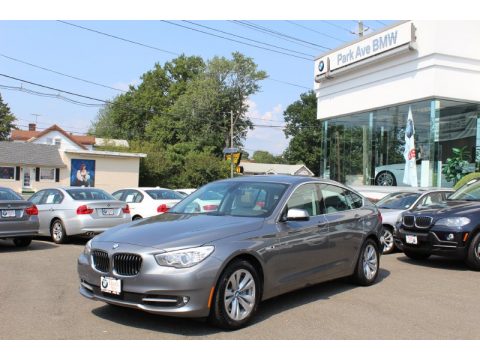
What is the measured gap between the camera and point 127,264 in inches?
201

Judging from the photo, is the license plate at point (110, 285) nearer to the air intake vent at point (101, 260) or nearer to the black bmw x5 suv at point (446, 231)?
the air intake vent at point (101, 260)

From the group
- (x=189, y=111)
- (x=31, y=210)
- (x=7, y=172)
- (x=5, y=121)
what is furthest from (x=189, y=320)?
(x=5, y=121)

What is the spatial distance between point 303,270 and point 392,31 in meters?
18.5

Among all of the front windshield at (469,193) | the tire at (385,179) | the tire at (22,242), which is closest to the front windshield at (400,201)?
the front windshield at (469,193)

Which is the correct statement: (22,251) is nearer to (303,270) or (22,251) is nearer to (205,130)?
(303,270)

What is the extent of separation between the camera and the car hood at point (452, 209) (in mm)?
9219

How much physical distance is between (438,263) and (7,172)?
116 feet

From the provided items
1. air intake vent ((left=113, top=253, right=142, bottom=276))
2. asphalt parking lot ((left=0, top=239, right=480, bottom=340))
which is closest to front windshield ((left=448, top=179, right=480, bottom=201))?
asphalt parking lot ((left=0, top=239, right=480, bottom=340))

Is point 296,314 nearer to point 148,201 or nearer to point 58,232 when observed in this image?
point 58,232

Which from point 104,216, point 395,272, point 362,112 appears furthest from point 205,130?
point 395,272

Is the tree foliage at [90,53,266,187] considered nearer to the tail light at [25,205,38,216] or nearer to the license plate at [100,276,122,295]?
the tail light at [25,205,38,216]

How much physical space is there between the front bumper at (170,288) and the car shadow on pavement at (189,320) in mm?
317

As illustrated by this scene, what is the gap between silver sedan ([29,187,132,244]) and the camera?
12.2m

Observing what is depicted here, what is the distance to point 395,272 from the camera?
891cm
